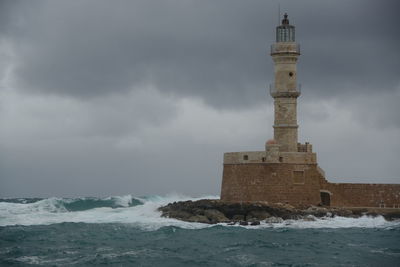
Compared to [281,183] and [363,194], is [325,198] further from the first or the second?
[281,183]

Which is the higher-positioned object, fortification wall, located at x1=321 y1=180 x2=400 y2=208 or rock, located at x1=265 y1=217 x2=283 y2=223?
fortification wall, located at x1=321 y1=180 x2=400 y2=208

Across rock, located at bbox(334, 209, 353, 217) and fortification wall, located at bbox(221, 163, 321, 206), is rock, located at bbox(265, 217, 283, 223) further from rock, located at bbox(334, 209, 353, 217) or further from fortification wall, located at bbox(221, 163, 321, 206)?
rock, located at bbox(334, 209, 353, 217)

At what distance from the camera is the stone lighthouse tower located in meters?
36.1

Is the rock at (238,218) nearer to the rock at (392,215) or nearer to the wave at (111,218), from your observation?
the wave at (111,218)

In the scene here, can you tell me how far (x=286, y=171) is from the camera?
115ft

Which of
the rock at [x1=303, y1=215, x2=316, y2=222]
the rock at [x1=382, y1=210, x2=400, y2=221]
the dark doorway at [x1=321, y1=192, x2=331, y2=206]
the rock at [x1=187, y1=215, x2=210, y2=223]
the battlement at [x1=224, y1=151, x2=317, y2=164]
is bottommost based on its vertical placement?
the rock at [x1=187, y1=215, x2=210, y2=223]

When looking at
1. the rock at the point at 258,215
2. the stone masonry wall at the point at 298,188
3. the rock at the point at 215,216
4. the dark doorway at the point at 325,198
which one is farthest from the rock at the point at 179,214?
the dark doorway at the point at 325,198

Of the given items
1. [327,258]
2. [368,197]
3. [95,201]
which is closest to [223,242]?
[327,258]

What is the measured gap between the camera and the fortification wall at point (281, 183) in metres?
34.9

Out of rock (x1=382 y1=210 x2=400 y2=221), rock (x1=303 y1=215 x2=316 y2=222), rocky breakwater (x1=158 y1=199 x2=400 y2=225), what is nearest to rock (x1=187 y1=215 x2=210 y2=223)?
rocky breakwater (x1=158 y1=199 x2=400 y2=225)

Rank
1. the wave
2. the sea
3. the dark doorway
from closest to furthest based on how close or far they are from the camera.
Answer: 1. the sea
2. the wave
3. the dark doorway

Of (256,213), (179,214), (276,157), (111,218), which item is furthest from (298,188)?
(111,218)

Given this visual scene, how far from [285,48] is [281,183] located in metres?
5.77

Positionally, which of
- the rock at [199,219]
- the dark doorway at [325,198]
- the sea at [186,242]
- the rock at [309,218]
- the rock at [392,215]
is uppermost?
the dark doorway at [325,198]
